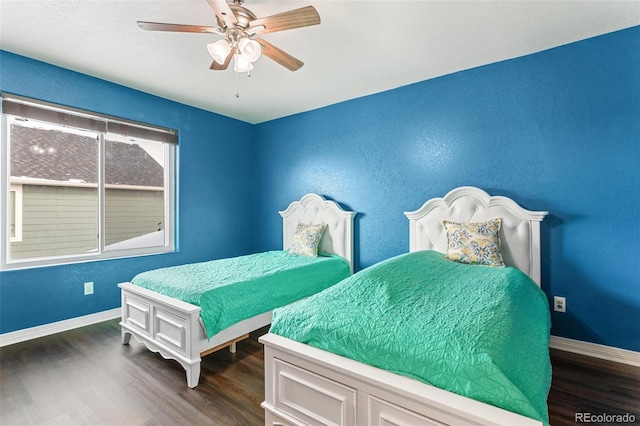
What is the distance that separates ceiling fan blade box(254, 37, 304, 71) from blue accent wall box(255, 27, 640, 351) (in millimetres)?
1581

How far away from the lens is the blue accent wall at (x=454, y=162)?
231 centimetres

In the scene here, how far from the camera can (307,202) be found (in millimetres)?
3984

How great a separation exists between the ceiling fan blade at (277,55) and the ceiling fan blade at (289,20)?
0.16m

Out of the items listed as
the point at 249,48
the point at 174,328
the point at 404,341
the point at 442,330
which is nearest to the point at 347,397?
the point at 404,341

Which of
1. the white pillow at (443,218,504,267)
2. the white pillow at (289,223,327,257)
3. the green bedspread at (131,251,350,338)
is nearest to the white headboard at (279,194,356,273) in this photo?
the white pillow at (289,223,327,257)

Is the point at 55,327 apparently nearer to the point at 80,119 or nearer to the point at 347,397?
the point at 80,119

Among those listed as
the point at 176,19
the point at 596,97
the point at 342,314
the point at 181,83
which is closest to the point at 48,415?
the point at 342,314

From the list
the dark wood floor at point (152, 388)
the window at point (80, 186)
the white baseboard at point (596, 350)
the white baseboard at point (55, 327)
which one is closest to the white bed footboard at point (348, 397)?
the dark wood floor at point (152, 388)

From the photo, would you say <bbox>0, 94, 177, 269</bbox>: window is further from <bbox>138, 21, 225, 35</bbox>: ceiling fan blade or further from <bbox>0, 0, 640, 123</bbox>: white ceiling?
<bbox>138, 21, 225, 35</bbox>: ceiling fan blade

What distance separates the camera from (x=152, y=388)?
6.48 ft

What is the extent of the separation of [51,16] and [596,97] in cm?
409

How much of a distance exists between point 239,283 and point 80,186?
7.17 feet

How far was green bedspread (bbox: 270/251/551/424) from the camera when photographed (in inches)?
43.0

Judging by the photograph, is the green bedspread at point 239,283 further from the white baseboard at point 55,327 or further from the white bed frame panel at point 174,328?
the white baseboard at point 55,327
